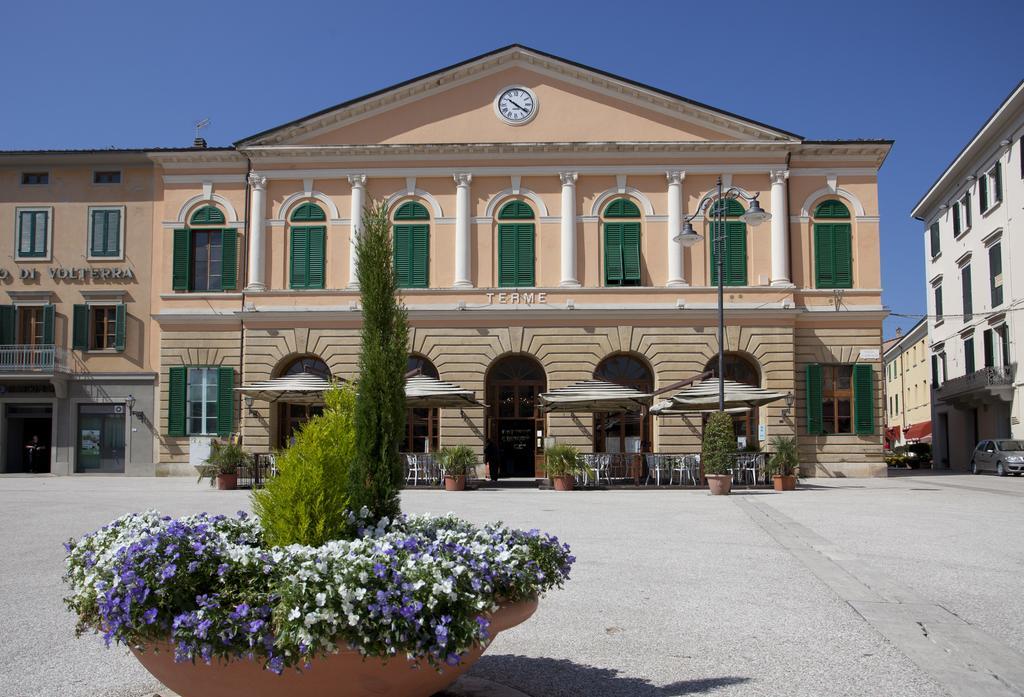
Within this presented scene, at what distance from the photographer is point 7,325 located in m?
32.1

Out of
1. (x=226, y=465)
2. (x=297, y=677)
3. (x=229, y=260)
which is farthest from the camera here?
(x=229, y=260)

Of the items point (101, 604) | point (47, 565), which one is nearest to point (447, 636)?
point (101, 604)

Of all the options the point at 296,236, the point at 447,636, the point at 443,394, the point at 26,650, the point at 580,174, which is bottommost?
the point at 26,650

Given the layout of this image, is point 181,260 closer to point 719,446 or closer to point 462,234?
point 462,234

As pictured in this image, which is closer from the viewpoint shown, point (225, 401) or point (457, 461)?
point (457, 461)

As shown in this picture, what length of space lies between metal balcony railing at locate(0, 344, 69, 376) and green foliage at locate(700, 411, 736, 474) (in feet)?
71.3

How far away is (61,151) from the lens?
1257 inches

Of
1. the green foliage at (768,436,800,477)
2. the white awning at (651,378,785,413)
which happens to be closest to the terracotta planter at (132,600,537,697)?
the green foliage at (768,436,800,477)

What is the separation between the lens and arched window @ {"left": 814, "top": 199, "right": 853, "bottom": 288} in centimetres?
3041

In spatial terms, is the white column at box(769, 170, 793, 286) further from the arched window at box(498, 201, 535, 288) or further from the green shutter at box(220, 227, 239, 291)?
the green shutter at box(220, 227, 239, 291)

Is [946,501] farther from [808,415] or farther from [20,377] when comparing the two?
[20,377]

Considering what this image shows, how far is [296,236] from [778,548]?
22.7 metres

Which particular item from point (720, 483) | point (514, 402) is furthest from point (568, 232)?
point (720, 483)

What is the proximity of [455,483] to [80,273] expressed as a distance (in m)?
16.6
